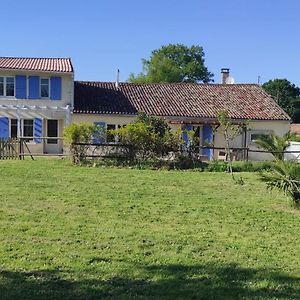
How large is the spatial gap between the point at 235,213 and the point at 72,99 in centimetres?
2186

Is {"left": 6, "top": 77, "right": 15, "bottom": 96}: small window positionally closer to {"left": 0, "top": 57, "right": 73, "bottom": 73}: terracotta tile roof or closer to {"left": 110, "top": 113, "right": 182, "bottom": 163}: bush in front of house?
{"left": 0, "top": 57, "right": 73, "bottom": 73}: terracotta tile roof

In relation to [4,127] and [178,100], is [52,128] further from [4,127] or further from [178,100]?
[178,100]

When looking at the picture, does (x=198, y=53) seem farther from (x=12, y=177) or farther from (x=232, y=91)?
(x=12, y=177)

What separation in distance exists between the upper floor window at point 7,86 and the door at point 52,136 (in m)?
2.85

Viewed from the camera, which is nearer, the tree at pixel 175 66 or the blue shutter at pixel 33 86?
the blue shutter at pixel 33 86

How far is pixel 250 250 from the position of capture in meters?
6.98

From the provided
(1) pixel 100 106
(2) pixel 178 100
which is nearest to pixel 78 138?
(1) pixel 100 106

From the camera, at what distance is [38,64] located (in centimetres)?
3086

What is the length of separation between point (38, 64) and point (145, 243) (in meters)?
25.5

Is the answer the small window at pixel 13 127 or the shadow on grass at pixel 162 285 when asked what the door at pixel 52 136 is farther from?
the shadow on grass at pixel 162 285

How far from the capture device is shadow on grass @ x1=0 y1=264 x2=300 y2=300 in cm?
495

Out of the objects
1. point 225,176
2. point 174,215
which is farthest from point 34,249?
point 225,176

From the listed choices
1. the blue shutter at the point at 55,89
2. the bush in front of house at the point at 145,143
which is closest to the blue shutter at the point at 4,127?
the blue shutter at the point at 55,89

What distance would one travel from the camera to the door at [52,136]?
30125 millimetres
